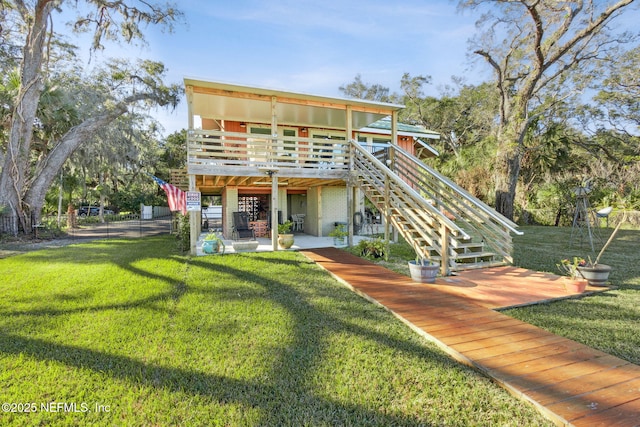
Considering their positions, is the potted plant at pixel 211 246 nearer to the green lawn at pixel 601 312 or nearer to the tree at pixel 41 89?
the green lawn at pixel 601 312

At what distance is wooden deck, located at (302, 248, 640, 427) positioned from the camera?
227 cm

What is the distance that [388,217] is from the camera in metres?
7.92

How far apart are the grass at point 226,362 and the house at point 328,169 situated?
3149 mm

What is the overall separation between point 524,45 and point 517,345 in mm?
16900

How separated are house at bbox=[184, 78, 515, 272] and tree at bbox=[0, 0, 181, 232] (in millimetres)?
6570

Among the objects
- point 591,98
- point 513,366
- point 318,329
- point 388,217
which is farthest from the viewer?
point 591,98

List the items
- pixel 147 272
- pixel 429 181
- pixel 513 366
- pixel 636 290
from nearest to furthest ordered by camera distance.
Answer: pixel 513 366
pixel 636 290
pixel 147 272
pixel 429 181

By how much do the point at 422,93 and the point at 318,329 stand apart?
28.8m

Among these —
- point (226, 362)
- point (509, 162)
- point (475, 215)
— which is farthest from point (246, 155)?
point (509, 162)

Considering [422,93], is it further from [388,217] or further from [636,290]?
[636,290]

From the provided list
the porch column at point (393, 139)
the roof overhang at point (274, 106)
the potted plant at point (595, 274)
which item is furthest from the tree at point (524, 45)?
the potted plant at point (595, 274)

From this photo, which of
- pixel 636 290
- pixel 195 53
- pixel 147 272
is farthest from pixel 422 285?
pixel 195 53

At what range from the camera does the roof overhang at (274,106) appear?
8219 millimetres

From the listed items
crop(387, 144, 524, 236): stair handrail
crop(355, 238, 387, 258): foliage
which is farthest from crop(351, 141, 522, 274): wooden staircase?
crop(355, 238, 387, 258): foliage
